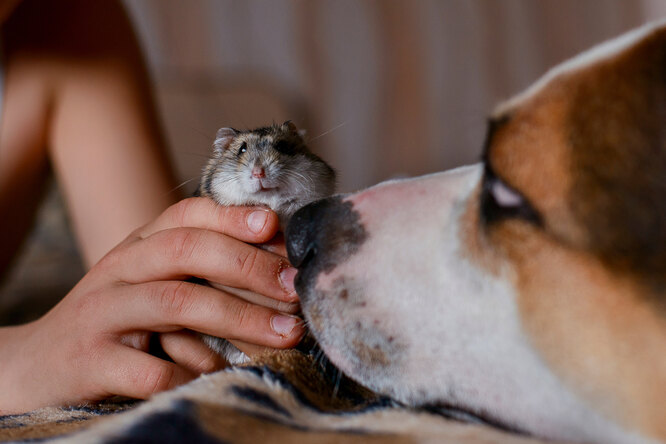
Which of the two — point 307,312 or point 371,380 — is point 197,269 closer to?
point 307,312

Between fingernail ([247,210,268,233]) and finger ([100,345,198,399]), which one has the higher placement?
fingernail ([247,210,268,233])

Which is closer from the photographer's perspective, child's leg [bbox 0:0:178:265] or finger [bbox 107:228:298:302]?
finger [bbox 107:228:298:302]

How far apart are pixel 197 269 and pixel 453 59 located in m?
3.01

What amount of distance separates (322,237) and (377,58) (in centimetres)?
287

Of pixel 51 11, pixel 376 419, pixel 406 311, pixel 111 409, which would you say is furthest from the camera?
pixel 51 11

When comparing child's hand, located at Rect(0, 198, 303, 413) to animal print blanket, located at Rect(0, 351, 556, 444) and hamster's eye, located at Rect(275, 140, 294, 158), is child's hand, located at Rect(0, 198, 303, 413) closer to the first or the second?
animal print blanket, located at Rect(0, 351, 556, 444)

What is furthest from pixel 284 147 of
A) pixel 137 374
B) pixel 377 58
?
pixel 377 58

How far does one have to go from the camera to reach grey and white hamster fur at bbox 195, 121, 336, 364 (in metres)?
1.16

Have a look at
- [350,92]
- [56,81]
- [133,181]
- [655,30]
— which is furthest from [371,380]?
[350,92]

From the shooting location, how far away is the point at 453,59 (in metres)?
3.68

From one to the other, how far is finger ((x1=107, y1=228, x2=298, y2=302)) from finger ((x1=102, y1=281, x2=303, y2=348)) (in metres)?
0.03

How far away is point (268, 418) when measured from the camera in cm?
63

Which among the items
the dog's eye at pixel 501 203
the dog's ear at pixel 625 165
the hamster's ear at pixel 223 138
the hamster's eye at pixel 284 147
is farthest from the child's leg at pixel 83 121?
the dog's ear at pixel 625 165

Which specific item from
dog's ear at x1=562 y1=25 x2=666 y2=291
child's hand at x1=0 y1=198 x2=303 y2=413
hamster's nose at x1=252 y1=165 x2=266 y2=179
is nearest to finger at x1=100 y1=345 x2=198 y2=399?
child's hand at x1=0 y1=198 x2=303 y2=413
